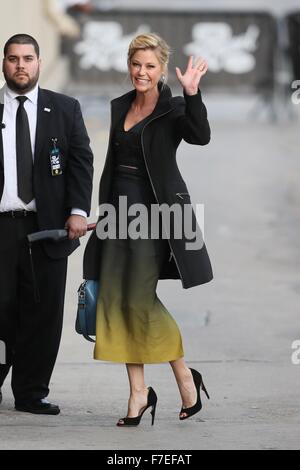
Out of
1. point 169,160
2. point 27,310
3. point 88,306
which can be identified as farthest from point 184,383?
point 169,160

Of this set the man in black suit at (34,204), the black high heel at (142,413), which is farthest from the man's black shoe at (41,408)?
the black high heel at (142,413)

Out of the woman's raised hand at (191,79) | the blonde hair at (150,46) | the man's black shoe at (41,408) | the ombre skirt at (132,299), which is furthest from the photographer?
the man's black shoe at (41,408)

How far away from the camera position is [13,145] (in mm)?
7555

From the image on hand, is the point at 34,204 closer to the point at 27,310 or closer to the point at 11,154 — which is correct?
the point at 11,154

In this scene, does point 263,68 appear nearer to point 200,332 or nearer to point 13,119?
point 200,332

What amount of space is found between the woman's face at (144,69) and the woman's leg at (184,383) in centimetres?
144

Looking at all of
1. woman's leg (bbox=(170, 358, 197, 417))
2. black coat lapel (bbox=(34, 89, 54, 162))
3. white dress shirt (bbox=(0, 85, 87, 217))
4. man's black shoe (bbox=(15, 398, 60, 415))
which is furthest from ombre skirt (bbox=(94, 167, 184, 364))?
man's black shoe (bbox=(15, 398, 60, 415))

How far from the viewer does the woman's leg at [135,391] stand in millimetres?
7422

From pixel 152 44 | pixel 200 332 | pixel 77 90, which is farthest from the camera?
pixel 77 90

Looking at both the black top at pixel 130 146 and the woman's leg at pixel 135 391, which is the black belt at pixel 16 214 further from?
the woman's leg at pixel 135 391

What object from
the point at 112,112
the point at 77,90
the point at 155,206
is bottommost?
the point at 155,206

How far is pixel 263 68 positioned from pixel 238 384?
1546 cm
